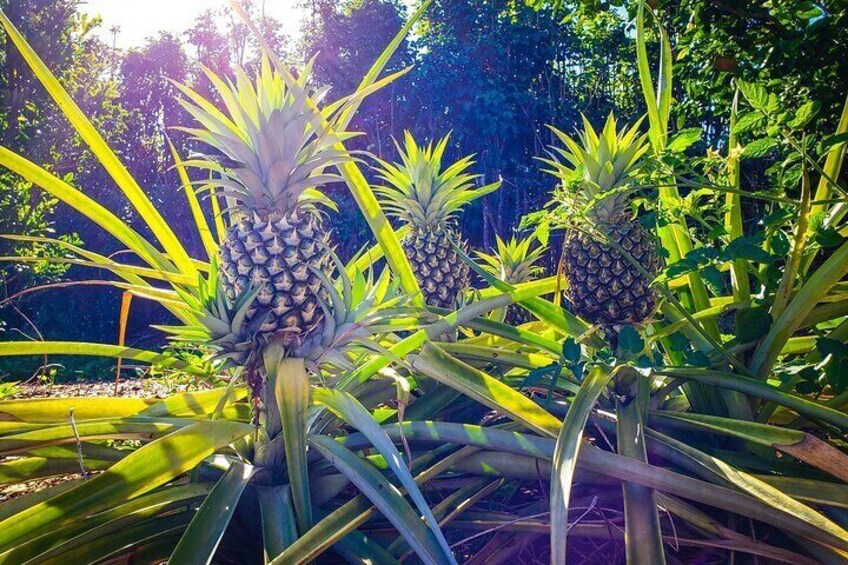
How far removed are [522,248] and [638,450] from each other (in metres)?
1.32

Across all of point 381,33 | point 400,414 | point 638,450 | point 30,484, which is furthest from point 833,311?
point 381,33

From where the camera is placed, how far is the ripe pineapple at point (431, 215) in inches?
74.7

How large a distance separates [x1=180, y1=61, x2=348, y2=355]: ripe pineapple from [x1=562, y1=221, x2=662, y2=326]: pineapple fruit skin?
626 mm

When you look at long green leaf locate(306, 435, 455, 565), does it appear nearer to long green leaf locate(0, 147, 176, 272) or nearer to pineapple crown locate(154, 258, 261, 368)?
pineapple crown locate(154, 258, 261, 368)

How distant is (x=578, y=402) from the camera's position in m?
1.08

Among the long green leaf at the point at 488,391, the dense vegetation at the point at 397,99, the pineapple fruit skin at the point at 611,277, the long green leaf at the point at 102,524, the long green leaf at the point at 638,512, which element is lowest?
the long green leaf at the point at 638,512

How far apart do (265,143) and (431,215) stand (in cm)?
90

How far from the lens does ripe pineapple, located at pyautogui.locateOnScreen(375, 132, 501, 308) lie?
6.22 feet

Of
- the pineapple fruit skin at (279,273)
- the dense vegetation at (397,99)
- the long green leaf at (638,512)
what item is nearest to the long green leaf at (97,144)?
the pineapple fruit skin at (279,273)

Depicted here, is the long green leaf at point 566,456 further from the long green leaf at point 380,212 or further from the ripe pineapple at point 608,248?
the long green leaf at point 380,212

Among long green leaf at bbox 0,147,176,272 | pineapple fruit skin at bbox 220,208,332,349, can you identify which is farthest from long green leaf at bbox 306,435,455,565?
long green leaf at bbox 0,147,176,272

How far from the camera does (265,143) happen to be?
113 cm

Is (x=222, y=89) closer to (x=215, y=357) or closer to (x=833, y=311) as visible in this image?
(x=215, y=357)

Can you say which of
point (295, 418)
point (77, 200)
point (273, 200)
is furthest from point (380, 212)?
point (77, 200)
